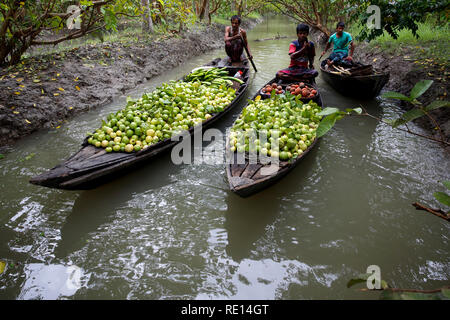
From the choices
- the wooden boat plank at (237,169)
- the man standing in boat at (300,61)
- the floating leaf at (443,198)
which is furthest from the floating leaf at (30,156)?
the man standing in boat at (300,61)

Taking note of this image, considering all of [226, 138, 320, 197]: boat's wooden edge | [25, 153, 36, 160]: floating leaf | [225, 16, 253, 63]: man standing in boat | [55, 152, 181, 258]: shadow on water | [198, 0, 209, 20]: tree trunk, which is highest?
[198, 0, 209, 20]: tree trunk

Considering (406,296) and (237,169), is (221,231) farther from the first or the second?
(406,296)

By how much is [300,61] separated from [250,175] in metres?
4.65

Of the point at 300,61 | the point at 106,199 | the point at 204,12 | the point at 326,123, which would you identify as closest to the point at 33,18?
the point at 106,199

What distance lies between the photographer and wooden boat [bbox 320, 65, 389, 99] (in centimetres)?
602

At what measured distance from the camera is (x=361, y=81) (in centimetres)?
616

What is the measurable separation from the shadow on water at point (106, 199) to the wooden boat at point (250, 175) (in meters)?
1.21

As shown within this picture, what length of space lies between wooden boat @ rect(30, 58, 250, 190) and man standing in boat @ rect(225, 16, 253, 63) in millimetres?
5330

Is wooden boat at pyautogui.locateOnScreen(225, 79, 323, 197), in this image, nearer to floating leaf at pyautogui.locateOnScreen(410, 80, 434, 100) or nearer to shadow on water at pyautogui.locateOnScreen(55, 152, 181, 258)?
shadow on water at pyautogui.locateOnScreen(55, 152, 181, 258)

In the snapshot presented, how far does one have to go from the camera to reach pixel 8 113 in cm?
490

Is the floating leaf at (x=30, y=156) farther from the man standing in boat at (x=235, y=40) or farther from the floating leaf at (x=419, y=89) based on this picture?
the man standing in boat at (x=235, y=40)

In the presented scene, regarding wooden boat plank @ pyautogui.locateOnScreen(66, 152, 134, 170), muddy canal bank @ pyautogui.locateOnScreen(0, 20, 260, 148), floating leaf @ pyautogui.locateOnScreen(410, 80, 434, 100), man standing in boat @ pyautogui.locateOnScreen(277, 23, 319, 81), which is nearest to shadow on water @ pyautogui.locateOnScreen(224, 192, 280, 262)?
wooden boat plank @ pyautogui.locateOnScreen(66, 152, 134, 170)

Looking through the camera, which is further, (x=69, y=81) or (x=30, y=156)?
(x=69, y=81)

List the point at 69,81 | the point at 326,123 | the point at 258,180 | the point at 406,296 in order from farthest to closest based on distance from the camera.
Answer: the point at 69,81
the point at 258,180
the point at 326,123
the point at 406,296
